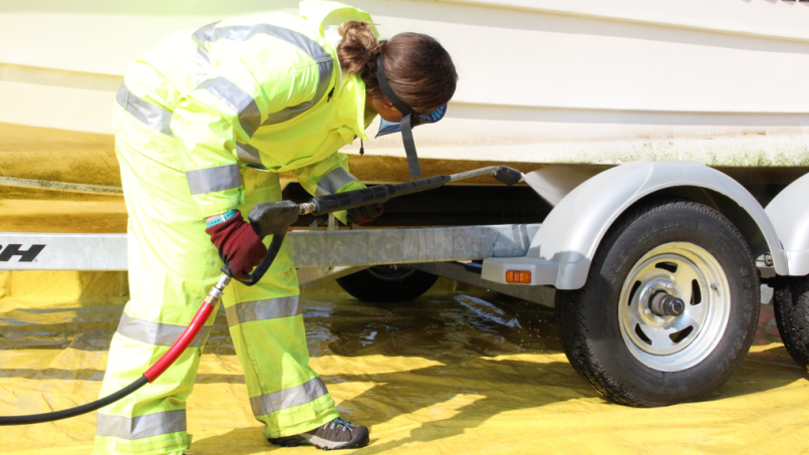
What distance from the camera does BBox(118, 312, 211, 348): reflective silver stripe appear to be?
5.30 feet

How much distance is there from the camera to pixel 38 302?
12.5 ft

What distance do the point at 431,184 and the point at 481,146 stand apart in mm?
540

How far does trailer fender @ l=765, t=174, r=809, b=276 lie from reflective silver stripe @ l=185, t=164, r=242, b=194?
6.67ft

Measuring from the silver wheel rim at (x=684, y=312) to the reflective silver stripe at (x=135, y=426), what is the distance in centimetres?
155

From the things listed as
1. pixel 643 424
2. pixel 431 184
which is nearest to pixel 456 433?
pixel 643 424

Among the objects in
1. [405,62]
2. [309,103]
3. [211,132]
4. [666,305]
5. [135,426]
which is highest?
[405,62]

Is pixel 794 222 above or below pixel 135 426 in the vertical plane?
above

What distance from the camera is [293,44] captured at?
1573 mm

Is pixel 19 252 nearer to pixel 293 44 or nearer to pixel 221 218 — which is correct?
pixel 221 218

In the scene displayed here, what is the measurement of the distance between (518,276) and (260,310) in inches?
32.8

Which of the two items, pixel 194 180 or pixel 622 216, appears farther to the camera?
pixel 622 216

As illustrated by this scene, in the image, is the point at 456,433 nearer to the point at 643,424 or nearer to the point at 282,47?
the point at 643,424

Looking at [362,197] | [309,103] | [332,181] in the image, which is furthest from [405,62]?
[332,181]

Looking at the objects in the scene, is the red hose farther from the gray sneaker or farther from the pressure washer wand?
the gray sneaker
